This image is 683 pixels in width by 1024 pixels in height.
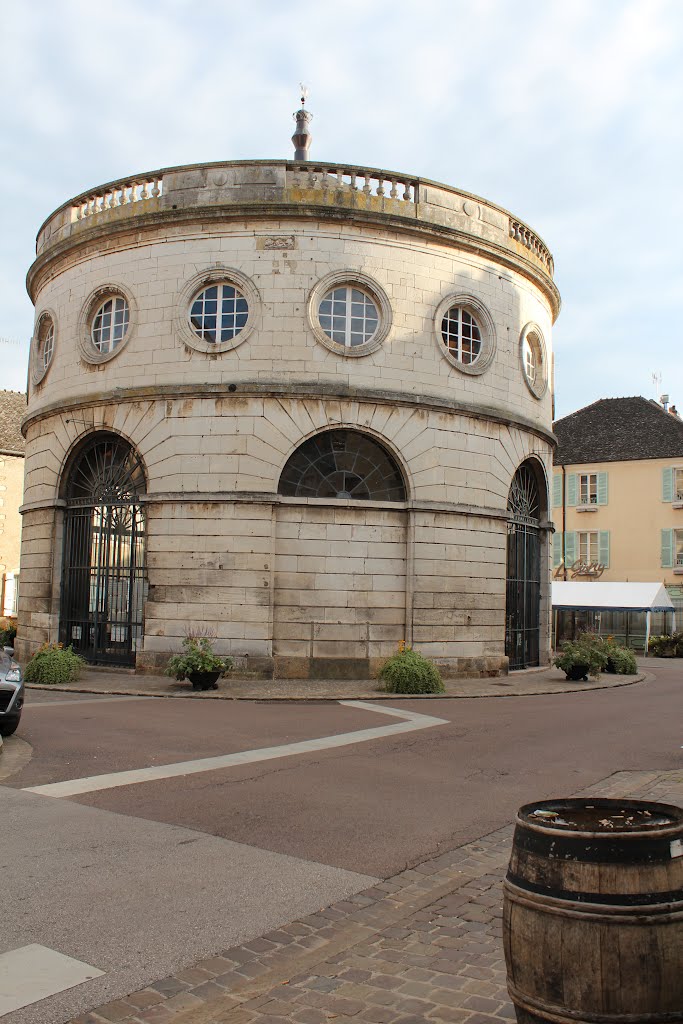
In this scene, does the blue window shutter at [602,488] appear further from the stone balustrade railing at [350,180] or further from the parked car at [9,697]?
the parked car at [9,697]

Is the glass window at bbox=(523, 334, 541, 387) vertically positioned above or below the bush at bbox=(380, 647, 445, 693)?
above

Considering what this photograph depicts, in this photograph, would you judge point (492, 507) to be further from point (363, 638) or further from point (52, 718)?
point (52, 718)

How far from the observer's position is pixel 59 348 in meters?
21.3

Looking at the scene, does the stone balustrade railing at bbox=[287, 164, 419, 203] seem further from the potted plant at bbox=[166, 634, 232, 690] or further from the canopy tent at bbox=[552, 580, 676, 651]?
the canopy tent at bbox=[552, 580, 676, 651]

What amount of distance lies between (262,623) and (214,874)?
12.4m

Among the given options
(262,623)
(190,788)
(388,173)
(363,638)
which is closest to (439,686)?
(363,638)

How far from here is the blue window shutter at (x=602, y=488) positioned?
40.9 meters

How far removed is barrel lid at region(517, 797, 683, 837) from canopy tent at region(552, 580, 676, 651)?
31554 millimetres

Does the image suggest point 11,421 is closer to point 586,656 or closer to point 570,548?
point 570,548

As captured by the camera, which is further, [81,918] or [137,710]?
[137,710]

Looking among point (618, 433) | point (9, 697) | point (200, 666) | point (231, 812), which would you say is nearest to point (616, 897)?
point (231, 812)

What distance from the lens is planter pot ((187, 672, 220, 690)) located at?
16.5 metres

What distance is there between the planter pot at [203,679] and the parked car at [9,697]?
222 inches

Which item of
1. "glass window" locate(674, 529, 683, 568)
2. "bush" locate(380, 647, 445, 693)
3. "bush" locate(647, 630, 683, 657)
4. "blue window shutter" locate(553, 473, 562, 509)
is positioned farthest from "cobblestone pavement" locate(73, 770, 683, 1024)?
"blue window shutter" locate(553, 473, 562, 509)
